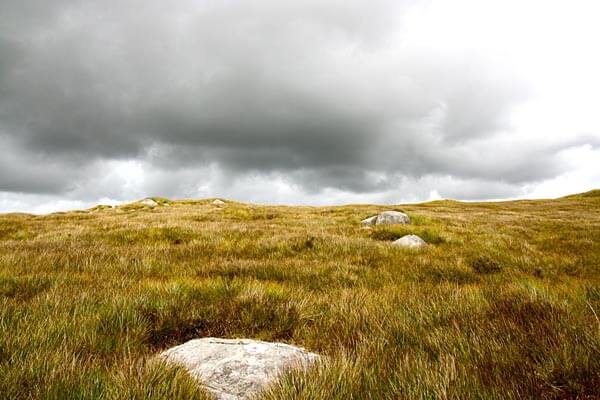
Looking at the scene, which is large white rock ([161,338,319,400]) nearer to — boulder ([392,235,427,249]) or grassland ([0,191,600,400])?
grassland ([0,191,600,400])

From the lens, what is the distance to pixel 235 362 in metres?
2.78

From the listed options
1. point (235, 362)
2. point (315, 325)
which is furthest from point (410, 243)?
point (235, 362)

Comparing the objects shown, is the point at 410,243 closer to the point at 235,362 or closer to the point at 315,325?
the point at 315,325

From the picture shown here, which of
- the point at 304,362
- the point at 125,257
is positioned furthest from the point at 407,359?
the point at 125,257

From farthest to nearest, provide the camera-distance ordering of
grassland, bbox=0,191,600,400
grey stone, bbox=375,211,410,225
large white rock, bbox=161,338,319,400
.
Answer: grey stone, bbox=375,211,410,225, large white rock, bbox=161,338,319,400, grassland, bbox=0,191,600,400

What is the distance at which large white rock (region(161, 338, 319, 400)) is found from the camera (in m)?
2.53

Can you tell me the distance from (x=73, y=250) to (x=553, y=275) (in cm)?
1147

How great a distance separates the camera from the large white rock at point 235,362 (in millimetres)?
2525

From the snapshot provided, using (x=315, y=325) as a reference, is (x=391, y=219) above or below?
above

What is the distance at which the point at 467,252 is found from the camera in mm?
9750

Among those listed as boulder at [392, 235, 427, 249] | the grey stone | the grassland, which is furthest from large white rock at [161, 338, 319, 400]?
the grey stone

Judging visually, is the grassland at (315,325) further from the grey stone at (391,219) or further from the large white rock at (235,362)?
the grey stone at (391,219)

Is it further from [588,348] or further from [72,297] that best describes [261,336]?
[588,348]

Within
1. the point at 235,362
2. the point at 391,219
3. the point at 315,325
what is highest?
the point at 391,219
